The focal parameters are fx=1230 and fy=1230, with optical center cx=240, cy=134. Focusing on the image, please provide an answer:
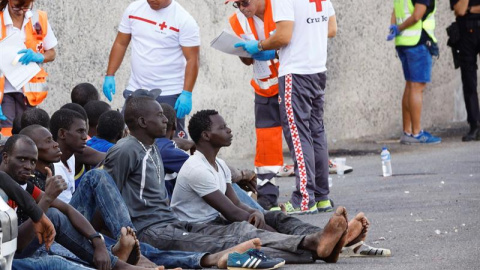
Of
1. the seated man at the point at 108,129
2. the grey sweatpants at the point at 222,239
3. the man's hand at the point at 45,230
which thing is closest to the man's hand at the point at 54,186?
the man's hand at the point at 45,230

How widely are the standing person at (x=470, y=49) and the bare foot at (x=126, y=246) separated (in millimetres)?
9429

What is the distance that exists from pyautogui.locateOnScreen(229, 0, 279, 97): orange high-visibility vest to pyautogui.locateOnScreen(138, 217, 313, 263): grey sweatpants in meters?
2.69

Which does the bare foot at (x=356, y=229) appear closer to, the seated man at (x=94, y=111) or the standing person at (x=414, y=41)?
the seated man at (x=94, y=111)

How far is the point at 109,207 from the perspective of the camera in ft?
21.9

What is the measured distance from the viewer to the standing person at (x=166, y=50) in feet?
32.4

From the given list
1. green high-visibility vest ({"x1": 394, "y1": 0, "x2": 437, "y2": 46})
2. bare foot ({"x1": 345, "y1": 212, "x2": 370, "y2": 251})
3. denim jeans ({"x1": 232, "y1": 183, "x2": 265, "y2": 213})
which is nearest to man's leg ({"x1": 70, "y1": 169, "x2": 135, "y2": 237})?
bare foot ({"x1": 345, "y1": 212, "x2": 370, "y2": 251})

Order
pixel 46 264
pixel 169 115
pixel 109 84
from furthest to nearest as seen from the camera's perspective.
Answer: pixel 109 84
pixel 169 115
pixel 46 264

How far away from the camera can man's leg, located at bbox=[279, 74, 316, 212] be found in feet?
30.6

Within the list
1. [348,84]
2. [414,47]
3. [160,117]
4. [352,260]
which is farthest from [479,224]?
[348,84]

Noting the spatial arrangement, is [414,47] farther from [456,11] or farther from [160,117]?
[160,117]

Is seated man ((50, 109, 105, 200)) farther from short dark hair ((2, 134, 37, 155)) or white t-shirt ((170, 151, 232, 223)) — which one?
short dark hair ((2, 134, 37, 155))

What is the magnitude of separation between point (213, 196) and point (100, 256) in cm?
118

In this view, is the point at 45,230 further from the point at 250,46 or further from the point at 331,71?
the point at 331,71

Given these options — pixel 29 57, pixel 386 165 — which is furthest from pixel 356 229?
pixel 386 165
